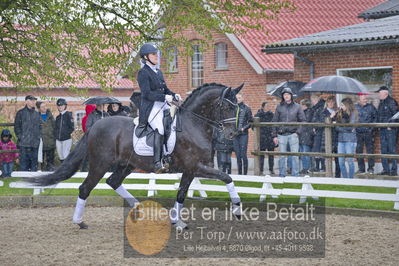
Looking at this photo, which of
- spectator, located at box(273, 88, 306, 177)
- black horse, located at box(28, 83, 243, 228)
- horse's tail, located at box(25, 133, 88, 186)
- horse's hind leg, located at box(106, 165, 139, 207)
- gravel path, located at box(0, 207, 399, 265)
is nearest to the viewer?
gravel path, located at box(0, 207, 399, 265)

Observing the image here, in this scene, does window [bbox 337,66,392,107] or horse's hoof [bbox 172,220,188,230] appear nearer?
horse's hoof [bbox 172,220,188,230]

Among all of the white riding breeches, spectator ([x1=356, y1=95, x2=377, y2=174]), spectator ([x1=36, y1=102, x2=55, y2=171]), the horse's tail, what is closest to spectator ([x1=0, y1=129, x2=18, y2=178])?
spectator ([x1=36, y1=102, x2=55, y2=171])

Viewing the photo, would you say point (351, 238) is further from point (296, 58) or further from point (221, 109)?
point (296, 58)

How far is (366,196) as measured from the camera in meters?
12.5

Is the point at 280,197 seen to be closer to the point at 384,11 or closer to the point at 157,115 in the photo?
the point at 157,115

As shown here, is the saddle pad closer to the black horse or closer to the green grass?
the black horse

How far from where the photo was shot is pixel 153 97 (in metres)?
10.9

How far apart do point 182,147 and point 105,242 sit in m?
2.10

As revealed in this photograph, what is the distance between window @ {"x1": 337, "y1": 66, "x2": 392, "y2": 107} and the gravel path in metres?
9.40

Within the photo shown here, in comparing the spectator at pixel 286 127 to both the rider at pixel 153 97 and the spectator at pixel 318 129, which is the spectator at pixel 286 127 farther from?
the rider at pixel 153 97

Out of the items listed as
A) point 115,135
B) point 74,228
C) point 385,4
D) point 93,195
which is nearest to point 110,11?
point 93,195

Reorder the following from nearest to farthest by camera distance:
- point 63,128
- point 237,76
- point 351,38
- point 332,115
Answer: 1. point 332,115
2. point 63,128
3. point 351,38
4. point 237,76

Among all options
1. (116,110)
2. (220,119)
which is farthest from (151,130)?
(116,110)

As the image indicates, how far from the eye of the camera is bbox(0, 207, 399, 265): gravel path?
8500 millimetres
